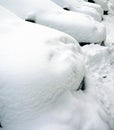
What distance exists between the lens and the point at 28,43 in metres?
2.80

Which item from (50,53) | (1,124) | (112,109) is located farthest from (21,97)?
(112,109)

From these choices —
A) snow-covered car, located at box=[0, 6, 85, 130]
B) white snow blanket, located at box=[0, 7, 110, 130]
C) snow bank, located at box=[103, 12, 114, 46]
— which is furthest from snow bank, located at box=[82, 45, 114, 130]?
snow bank, located at box=[103, 12, 114, 46]

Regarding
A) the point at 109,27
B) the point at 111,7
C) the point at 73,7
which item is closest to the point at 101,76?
the point at 73,7

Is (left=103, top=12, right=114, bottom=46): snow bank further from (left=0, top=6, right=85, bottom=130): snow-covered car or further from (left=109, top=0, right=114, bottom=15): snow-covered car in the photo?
(left=0, top=6, right=85, bottom=130): snow-covered car

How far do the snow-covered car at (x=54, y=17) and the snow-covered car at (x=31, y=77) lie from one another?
6.98ft

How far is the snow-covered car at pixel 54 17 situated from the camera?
5.00m

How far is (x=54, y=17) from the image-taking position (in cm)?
511

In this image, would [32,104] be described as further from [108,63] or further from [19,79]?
[108,63]

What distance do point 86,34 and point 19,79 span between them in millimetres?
3150

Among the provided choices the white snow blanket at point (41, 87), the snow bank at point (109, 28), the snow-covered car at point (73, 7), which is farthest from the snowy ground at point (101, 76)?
the snow-covered car at point (73, 7)

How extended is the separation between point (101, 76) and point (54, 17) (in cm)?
141

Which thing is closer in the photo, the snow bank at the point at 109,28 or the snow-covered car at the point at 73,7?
the snow bank at the point at 109,28

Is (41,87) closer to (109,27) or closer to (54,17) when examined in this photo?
(54,17)

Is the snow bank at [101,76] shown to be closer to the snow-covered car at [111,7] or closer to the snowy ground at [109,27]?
the snowy ground at [109,27]
